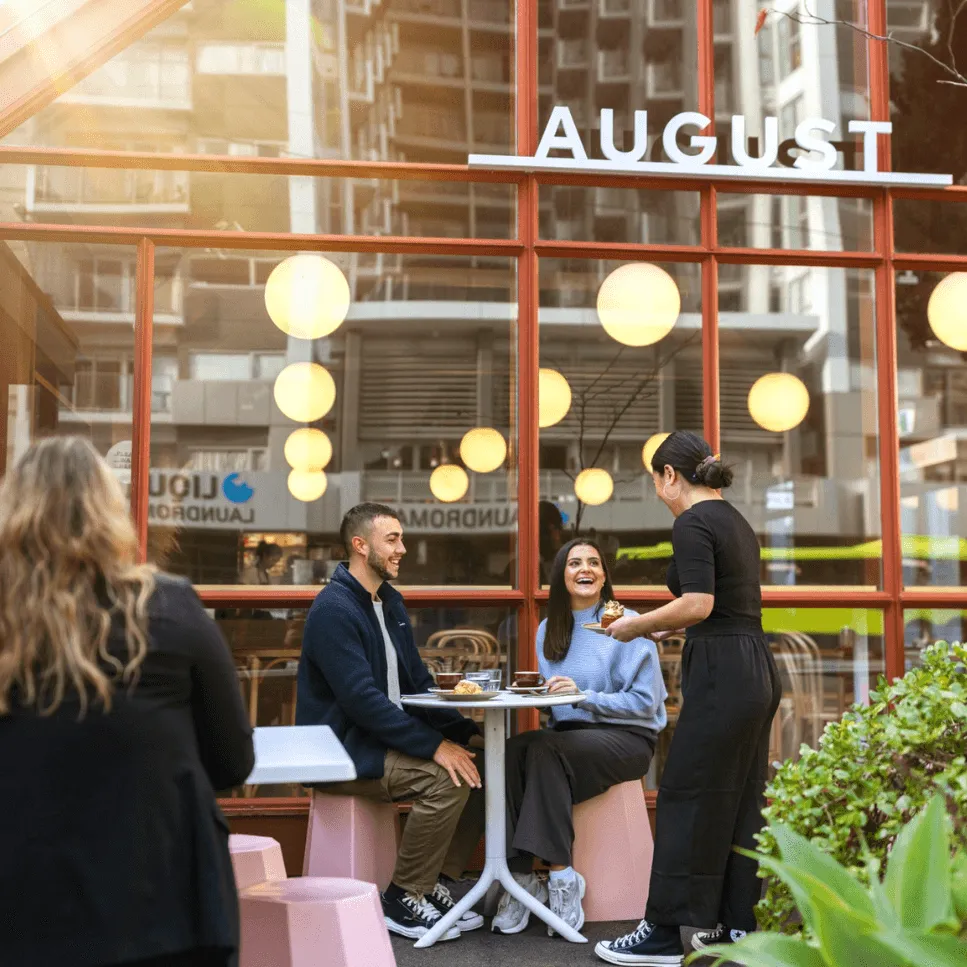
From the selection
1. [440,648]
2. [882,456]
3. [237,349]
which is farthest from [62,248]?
[882,456]

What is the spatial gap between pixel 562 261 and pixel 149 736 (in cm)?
483

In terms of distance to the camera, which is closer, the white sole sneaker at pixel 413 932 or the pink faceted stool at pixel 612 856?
the white sole sneaker at pixel 413 932

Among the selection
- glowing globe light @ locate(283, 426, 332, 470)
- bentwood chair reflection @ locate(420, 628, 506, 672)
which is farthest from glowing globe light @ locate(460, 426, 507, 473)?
bentwood chair reflection @ locate(420, 628, 506, 672)

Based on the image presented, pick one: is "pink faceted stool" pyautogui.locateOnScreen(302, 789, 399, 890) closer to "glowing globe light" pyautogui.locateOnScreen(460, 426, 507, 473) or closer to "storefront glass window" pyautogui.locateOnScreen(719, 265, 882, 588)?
"glowing globe light" pyautogui.locateOnScreen(460, 426, 507, 473)

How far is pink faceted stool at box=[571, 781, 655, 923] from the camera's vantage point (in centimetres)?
485

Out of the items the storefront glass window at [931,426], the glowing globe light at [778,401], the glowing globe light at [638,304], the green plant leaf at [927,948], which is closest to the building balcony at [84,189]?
the glowing globe light at [638,304]

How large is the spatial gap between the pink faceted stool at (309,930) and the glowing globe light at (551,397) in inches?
127

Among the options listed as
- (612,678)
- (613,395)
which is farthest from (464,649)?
(613,395)

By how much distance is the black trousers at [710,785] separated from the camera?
4191 millimetres

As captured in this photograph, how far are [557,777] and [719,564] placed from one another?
45.3 inches

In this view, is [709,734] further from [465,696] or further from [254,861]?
[254,861]

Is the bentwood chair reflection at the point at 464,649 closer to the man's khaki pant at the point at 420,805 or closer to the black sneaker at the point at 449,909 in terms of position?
the man's khaki pant at the point at 420,805

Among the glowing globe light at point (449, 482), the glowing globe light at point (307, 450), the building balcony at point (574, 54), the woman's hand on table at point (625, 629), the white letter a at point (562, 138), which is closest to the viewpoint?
the woman's hand on table at point (625, 629)

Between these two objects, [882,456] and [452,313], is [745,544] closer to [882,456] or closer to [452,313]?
[882,456]
